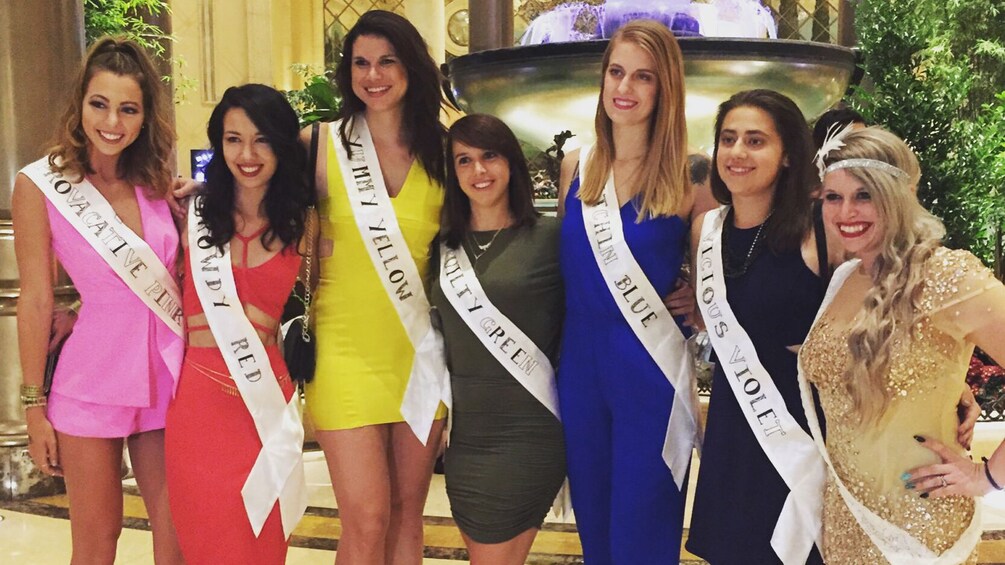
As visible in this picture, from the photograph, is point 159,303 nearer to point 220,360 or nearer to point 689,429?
point 220,360

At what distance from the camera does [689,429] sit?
2.45m

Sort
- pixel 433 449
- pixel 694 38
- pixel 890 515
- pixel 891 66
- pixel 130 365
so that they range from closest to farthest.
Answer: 1. pixel 890 515
2. pixel 130 365
3. pixel 433 449
4. pixel 694 38
5. pixel 891 66

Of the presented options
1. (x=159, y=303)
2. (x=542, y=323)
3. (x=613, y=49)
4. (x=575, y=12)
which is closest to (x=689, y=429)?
(x=542, y=323)

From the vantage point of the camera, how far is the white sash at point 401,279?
102 inches

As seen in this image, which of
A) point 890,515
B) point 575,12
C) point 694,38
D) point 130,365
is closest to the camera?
point 890,515

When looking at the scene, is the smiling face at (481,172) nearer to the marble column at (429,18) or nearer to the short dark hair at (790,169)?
the short dark hair at (790,169)

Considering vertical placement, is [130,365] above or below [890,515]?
above

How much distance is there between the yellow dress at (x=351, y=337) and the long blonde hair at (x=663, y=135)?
0.61 m

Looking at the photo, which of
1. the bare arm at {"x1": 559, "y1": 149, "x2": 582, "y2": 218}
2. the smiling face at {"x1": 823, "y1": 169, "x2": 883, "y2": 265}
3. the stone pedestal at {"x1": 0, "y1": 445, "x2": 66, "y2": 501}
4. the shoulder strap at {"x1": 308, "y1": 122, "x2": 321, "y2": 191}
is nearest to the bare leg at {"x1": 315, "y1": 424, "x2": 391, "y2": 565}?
the shoulder strap at {"x1": 308, "y1": 122, "x2": 321, "y2": 191}

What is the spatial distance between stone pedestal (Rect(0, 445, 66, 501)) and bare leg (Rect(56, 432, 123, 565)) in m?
2.31

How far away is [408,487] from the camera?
8.81ft

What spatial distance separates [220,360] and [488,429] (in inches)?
27.0

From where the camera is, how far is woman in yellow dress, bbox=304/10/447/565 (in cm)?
258

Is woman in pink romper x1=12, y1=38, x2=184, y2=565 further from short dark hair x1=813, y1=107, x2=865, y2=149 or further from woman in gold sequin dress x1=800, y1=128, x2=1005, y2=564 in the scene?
short dark hair x1=813, y1=107, x2=865, y2=149
